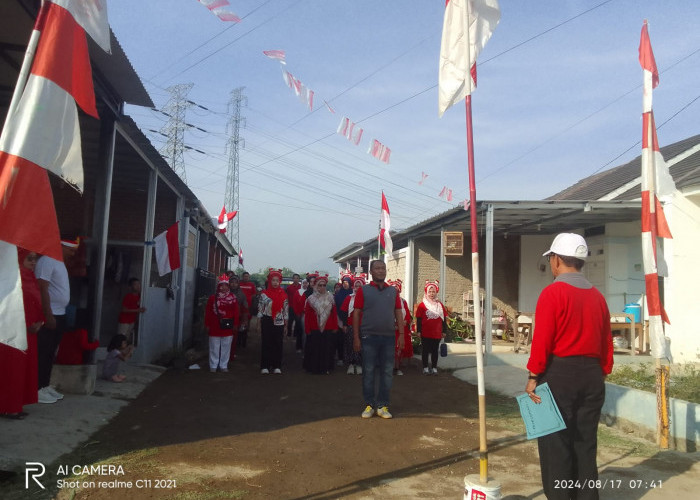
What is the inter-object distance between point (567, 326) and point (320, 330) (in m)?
6.60

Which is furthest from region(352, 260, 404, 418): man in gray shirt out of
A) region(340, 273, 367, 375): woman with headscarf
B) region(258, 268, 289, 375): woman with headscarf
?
region(258, 268, 289, 375): woman with headscarf

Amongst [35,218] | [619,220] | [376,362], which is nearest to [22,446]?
[35,218]

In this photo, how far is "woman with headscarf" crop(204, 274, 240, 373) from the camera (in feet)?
30.7

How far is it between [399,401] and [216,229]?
11469 millimetres

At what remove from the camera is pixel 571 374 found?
3.47m

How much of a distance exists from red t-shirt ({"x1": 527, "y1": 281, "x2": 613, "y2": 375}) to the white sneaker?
198 inches

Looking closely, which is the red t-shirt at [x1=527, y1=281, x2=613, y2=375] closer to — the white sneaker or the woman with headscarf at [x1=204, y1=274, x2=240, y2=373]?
the white sneaker

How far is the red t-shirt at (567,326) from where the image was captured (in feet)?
11.4

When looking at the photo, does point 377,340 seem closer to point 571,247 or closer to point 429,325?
point 571,247

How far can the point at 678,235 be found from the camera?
10.5 m

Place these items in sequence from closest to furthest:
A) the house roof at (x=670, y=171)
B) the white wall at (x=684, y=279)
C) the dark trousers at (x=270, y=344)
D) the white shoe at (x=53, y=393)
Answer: the white shoe at (x=53, y=393) → the dark trousers at (x=270, y=344) → the white wall at (x=684, y=279) → the house roof at (x=670, y=171)

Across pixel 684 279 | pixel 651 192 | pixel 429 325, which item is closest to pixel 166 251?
pixel 429 325

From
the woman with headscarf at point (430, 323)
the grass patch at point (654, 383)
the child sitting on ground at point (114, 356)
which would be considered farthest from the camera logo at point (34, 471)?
the woman with headscarf at point (430, 323)

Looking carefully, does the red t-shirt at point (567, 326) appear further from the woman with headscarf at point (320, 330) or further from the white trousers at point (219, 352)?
the white trousers at point (219, 352)
